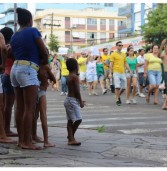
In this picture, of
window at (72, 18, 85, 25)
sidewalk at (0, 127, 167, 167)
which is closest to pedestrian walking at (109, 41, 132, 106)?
sidewalk at (0, 127, 167, 167)

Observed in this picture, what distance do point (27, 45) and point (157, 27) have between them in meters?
31.6

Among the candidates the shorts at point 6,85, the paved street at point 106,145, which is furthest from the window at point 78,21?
the shorts at point 6,85

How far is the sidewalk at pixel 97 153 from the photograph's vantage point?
17.8ft

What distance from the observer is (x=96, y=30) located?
10606cm

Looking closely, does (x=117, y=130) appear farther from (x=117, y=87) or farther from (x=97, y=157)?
(x=117, y=87)

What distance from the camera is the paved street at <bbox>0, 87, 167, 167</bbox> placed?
5.53 metres

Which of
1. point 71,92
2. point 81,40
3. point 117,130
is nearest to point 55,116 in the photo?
point 117,130

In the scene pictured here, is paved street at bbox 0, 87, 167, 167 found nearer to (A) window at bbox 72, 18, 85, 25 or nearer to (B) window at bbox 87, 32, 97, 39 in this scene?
(A) window at bbox 72, 18, 85, 25

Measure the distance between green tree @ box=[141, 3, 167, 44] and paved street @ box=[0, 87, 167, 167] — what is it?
26.2 metres

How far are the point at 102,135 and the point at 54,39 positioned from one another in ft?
238

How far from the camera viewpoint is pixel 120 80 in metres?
13.5

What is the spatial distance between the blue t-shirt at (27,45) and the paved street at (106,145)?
3.97 ft

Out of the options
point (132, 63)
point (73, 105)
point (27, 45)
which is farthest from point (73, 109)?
point (132, 63)

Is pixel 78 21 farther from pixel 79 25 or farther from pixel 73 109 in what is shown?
pixel 73 109
